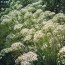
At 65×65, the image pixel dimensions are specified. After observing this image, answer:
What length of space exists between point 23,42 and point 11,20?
30.3 inches

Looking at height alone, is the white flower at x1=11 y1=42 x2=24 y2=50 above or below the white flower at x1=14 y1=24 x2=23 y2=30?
below

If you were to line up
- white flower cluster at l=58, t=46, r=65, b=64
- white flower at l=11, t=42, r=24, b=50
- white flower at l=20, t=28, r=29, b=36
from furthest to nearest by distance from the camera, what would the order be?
1. white flower at l=20, t=28, r=29, b=36
2. white flower at l=11, t=42, r=24, b=50
3. white flower cluster at l=58, t=46, r=65, b=64

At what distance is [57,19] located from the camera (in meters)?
5.86

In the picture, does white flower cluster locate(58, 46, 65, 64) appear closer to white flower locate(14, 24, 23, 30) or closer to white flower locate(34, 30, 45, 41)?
white flower locate(34, 30, 45, 41)

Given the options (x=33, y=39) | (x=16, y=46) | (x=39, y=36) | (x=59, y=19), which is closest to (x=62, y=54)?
(x=39, y=36)

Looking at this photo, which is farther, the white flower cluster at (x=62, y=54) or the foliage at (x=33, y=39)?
the foliage at (x=33, y=39)

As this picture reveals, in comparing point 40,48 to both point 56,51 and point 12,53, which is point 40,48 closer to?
point 56,51

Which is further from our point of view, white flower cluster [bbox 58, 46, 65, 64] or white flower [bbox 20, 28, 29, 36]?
white flower [bbox 20, 28, 29, 36]

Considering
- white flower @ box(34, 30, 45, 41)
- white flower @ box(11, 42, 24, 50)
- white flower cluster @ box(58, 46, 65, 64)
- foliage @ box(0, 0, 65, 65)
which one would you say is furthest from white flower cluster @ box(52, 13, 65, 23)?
white flower @ box(11, 42, 24, 50)

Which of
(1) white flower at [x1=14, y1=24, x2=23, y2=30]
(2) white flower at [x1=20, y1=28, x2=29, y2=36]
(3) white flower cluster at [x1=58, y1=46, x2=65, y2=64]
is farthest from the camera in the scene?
(1) white flower at [x1=14, y1=24, x2=23, y2=30]

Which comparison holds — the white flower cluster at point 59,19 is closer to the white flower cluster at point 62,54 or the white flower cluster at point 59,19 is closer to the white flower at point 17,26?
the white flower at point 17,26

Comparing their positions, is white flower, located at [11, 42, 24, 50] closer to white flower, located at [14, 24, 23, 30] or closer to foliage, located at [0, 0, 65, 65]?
foliage, located at [0, 0, 65, 65]

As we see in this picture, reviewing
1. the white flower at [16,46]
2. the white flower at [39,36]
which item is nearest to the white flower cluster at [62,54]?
the white flower at [39,36]

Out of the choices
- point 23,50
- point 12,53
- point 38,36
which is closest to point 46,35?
point 38,36
